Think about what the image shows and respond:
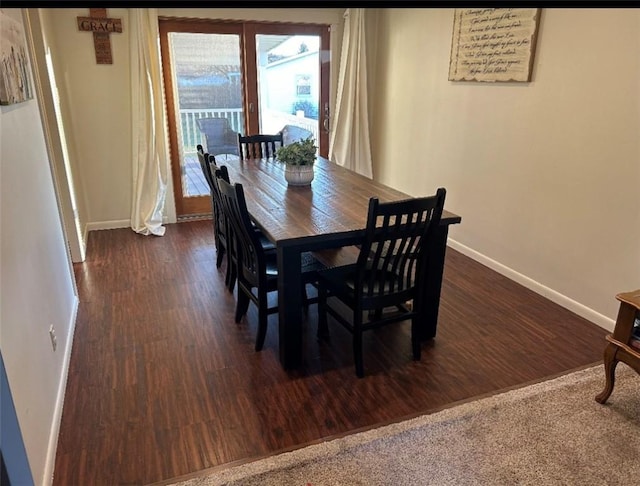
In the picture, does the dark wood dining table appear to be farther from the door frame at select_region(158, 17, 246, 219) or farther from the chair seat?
the door frame at select_region(158, 17, 246, 219)

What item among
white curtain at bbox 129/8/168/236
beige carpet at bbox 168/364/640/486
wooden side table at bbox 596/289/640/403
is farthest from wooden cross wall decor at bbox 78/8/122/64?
wooden side table at bbox 596/289/640/403

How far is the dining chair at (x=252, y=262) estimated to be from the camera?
2258mm

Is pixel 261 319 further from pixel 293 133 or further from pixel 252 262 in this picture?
pixel 293 133

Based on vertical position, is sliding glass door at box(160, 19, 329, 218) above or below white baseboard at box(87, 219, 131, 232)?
above

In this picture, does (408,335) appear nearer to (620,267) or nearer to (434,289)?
(434,289)

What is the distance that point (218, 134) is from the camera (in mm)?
4855

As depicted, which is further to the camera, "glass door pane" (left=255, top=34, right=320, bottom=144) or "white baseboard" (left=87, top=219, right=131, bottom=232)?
"glass door pane" (left=255, top=34, right=320, bottom=144)

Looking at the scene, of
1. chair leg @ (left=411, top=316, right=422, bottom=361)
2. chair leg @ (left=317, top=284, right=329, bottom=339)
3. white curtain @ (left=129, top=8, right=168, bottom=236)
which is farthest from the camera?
white curtain @ (left=129, top=8, right=168, bottom=236)

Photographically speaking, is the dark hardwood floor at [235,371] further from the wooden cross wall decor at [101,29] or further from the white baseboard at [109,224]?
the wooden cross wall decor at [101,29]

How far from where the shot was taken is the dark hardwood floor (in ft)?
6.12

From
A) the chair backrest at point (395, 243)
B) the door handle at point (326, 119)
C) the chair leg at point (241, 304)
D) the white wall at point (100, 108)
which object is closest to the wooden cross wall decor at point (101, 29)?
the white wall at point (100, 108)

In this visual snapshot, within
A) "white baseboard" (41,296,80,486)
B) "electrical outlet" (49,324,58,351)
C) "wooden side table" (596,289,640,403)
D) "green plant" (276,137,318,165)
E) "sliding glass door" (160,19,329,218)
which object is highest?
"sliding glass door" (160,19,329,218)

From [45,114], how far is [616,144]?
3.79 metres

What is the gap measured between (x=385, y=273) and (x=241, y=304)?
1023mm
